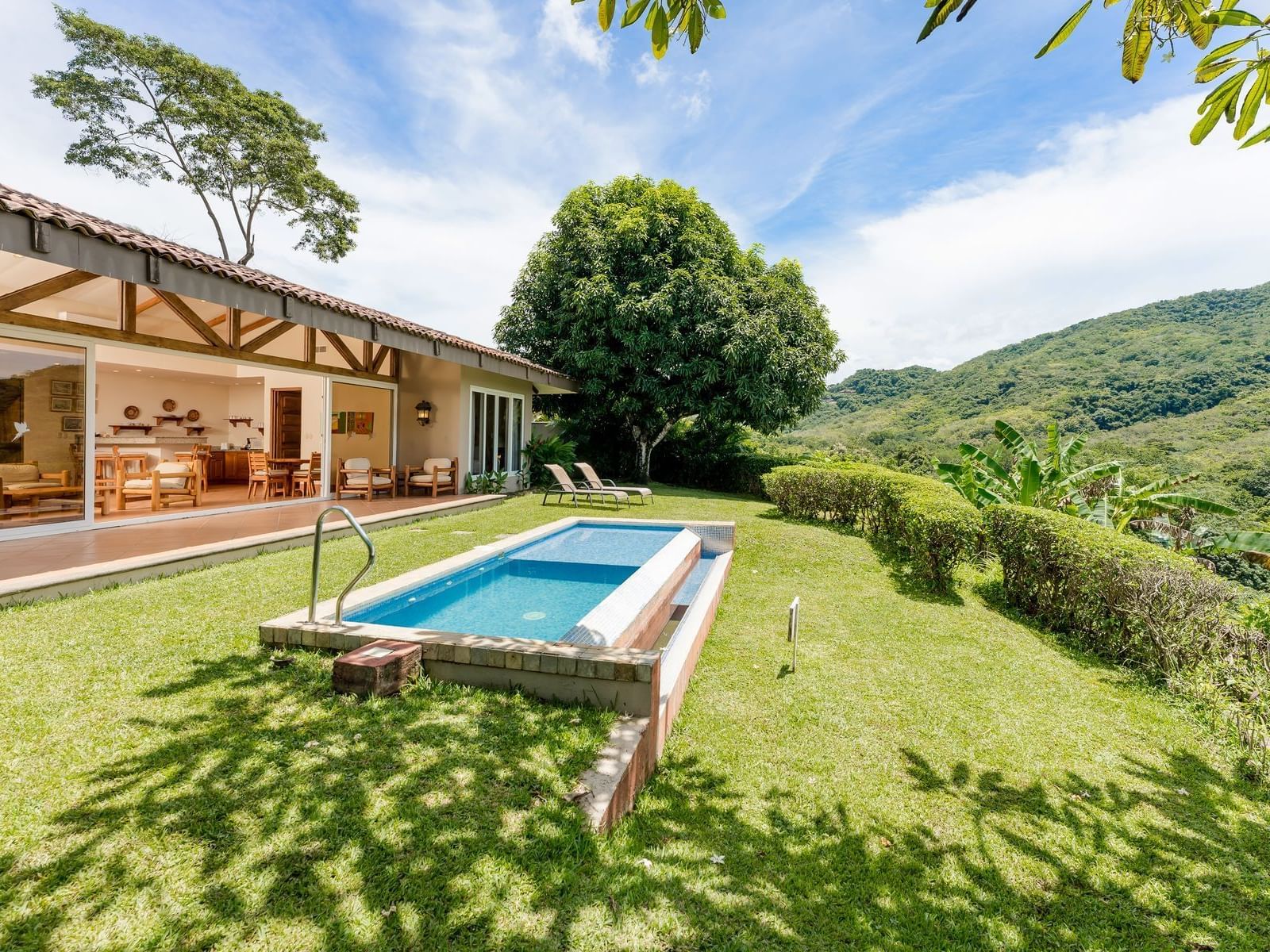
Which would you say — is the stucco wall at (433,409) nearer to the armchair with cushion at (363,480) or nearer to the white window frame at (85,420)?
the armchair with cushion at (363,480)

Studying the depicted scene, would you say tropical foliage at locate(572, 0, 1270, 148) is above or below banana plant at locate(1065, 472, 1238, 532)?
above

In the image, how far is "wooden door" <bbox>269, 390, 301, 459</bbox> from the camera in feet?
48.9

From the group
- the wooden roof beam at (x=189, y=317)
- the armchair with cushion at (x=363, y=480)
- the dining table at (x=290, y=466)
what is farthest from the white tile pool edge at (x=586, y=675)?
the armchair with cushion at (x=363, y=480)

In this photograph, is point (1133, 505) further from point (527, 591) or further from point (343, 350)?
point (343, 350)

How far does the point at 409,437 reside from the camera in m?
15.1

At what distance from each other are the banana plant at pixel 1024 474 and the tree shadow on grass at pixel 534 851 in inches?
249

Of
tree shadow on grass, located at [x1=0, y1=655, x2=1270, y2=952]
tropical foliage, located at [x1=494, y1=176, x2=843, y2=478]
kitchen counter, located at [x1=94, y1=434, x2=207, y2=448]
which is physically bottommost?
tree shadow on grass, located at [x1=0, y1=655, x2=1270, y2=952]

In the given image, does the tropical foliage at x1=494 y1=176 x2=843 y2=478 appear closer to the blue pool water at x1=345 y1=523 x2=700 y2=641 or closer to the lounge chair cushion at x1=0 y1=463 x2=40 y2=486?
the blue pool water at x1=345 y1=523 x2=700 y2=641

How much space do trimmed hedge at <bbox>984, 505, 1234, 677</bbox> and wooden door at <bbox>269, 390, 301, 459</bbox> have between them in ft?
51.4

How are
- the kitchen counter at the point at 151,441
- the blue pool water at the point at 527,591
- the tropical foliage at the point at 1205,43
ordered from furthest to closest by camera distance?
1. the kitchen counter at the point at 151,441
2. the blue pool water at the point at 527,591
3. the tropical foliage at the point at 1205,43

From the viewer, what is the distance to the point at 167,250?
6.67m

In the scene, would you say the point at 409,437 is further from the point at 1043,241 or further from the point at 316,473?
the point at 1043,241

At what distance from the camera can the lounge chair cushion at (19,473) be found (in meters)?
7.31

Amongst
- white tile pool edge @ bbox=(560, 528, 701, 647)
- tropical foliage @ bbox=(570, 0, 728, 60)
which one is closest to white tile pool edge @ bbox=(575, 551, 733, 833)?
white tile pool edge @ bbox=(560, 528, 701, 647)
